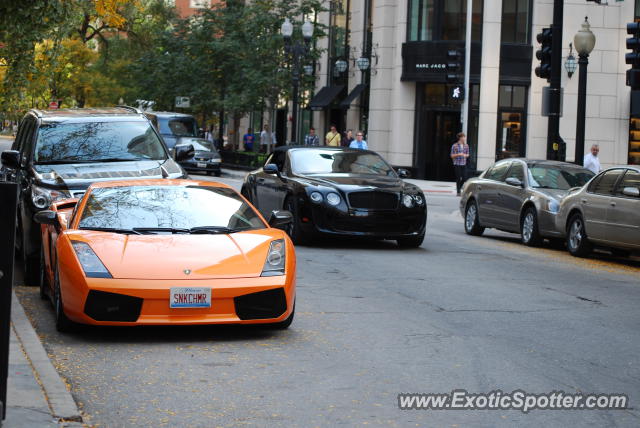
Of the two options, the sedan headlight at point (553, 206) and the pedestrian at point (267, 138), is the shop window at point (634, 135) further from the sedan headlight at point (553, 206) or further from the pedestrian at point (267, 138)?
the sedan headlight at point (553, 206)

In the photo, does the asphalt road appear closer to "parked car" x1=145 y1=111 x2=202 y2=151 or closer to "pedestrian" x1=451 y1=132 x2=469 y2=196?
"pedestrian" x1=451 y1=132 x2=469 y2=196

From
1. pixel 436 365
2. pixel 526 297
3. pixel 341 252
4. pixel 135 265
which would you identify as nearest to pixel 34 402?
pixel 135 265

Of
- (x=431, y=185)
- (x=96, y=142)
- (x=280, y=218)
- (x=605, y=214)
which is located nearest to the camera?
(x=280, y=218)

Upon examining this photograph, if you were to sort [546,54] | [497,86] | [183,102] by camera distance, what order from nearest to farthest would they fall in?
[546,54], [497,86], [183,102]

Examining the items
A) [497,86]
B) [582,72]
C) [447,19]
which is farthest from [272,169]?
[447,19]

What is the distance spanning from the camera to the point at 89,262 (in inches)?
351

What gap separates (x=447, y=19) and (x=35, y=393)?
39.4 metres

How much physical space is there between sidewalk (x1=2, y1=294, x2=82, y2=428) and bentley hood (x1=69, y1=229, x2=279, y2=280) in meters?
0.93

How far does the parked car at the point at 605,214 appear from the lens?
55.0 feet

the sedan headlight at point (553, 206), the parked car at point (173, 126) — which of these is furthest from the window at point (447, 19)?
the sedan headlight at point (553, 206)

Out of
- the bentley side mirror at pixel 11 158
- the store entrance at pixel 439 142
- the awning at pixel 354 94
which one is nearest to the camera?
the bentley side mirror at pixel 11 158

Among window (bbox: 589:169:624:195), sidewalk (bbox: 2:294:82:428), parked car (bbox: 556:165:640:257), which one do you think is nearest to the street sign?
parked car (bbox: 556:165:640:257)

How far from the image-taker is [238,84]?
52.2 metres

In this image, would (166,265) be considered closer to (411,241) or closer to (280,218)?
(280,218)
